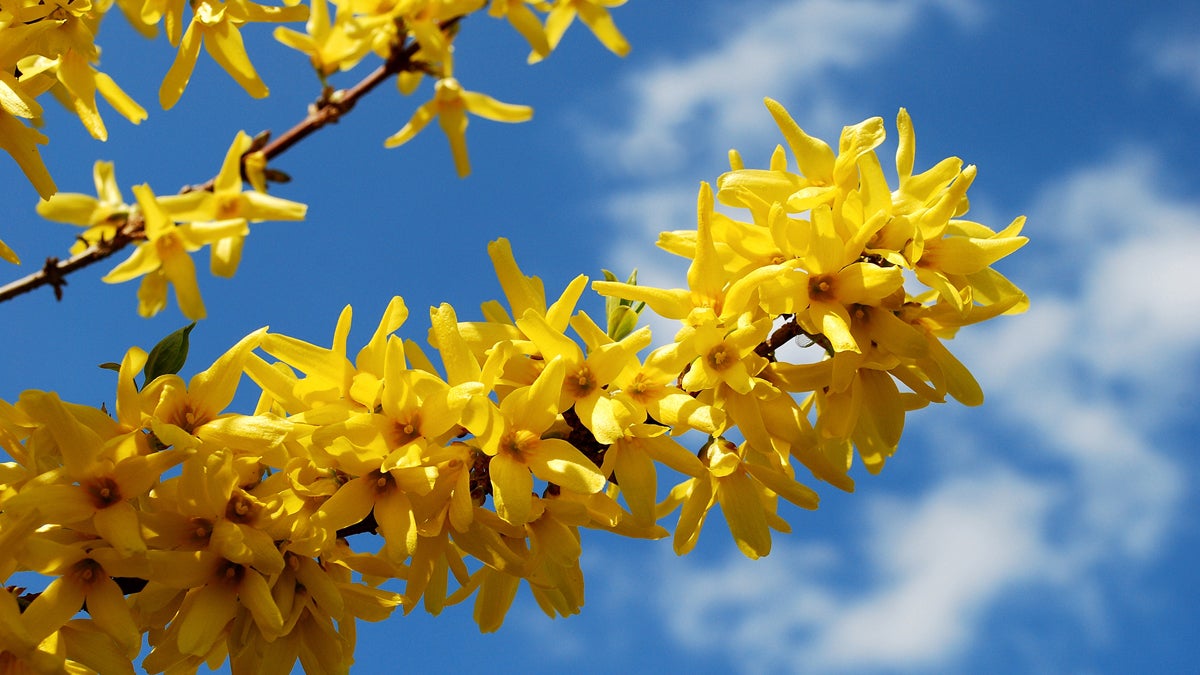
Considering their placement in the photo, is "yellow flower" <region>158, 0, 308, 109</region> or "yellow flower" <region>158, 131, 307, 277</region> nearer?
"yellow flower" <region>158, 131, 307, 277</region>

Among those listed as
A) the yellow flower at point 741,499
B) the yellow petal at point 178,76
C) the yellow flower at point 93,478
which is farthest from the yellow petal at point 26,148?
the yellow flower at point 741,499

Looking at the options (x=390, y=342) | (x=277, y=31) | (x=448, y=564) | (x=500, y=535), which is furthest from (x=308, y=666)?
(x=277, y=31)

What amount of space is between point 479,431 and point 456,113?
20.7 inches

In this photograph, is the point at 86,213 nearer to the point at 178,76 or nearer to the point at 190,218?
the point at 190,218

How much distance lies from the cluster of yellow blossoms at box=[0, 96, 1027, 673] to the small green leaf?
13mm

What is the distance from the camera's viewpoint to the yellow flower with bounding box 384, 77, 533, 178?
154 centimetres

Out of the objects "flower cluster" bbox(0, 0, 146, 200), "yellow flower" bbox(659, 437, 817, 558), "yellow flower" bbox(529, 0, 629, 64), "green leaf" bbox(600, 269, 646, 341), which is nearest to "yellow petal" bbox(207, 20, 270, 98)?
"flower cluster" bbox(0, 0, 146, 200)

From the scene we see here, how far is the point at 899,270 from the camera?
69.2 inches

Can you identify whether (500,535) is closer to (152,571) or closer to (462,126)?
(152,571)

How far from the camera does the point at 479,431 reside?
166cm

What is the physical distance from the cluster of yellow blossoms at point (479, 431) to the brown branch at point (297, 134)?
270 millimetres

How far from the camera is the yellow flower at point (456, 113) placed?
1.54 metres

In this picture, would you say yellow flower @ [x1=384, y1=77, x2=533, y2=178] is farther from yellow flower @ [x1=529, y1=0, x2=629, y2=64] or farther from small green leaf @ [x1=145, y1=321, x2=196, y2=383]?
small green leaf @ [x1=145, y1=321, x2=196, y2=383]

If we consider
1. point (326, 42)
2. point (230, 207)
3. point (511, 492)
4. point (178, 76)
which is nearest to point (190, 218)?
point (230, 207)
